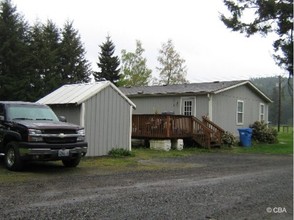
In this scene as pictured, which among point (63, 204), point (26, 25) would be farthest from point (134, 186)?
point (26, 25)

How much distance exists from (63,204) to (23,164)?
15.1 feet

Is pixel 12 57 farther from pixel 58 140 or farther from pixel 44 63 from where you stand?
pixel 58 140

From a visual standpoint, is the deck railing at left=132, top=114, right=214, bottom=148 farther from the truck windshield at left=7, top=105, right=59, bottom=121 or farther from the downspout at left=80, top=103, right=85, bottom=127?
the truck windshield at left=7, top=105, right=59, bottom=121

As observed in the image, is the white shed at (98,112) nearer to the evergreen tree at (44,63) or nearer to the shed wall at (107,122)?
the shed wall at (107,122)

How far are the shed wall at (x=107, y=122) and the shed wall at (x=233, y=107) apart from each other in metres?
9.38

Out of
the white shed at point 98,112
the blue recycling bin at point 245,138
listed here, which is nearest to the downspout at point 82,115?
the white shed at point 98,112

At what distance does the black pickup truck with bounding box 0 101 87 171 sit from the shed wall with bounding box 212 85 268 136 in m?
14.4

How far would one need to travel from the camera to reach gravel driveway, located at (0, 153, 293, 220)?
682cm

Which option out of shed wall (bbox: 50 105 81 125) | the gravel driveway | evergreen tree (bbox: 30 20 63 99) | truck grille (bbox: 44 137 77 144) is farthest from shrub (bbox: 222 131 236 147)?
evergreen tree (bbox: 30 20 63 99)

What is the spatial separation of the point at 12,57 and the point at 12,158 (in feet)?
93.6

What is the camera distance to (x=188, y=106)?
2572cm

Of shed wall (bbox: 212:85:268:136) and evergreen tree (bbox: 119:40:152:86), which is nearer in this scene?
shed wall (bbox: 212:85:268:136)

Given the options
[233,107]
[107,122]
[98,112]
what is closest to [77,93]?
[98,112]

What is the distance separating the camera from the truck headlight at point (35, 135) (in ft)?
36.8
